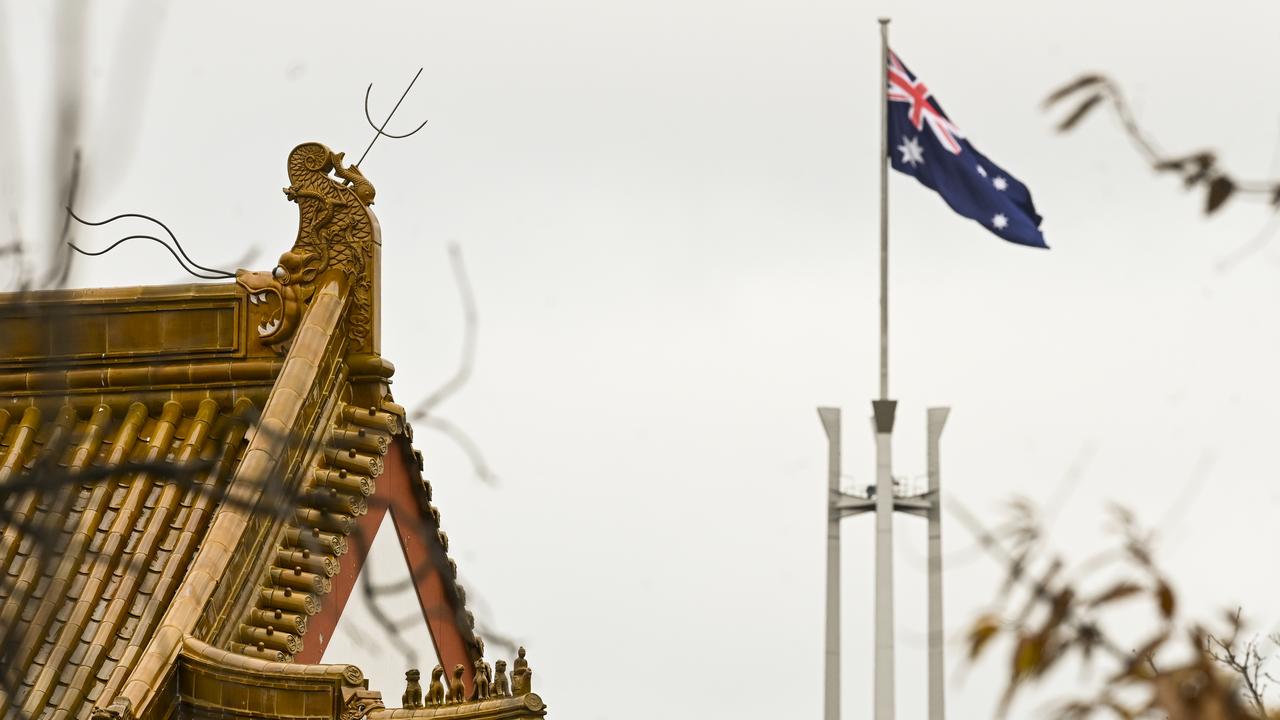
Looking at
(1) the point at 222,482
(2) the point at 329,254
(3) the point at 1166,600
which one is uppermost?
(2) the point at 329,254

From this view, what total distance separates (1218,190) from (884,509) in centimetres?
2470

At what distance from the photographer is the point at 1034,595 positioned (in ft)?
18.3

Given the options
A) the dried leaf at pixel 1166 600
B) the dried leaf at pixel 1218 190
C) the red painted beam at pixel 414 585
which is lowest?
the dried leaf at pixel 1166 600

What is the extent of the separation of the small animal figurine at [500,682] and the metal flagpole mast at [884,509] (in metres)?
16.0

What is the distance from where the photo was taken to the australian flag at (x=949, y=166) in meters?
29.4

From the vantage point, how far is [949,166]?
99.7 feet

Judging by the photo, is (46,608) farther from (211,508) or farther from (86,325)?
(86,325)

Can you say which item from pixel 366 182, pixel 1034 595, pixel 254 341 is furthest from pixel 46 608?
pixel 1034 595

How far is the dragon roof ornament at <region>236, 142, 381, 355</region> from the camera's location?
54.2 feet

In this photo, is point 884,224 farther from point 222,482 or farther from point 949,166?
point 222,482

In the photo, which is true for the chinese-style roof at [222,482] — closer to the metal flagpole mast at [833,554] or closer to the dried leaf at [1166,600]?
the dried leaf at [1166,600]

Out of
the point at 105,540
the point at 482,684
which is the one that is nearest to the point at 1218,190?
the point at 482,684

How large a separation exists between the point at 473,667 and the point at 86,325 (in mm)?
4405

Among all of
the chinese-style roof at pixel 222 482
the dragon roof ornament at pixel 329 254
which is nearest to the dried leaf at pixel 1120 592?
the chinese-style roof at pixel 222 482
